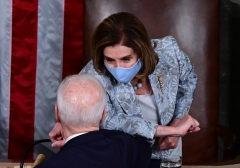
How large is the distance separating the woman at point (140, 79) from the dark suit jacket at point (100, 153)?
0.84ft

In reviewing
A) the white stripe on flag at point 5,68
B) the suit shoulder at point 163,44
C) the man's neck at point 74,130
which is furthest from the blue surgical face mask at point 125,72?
the white stripe on flag at point 5,68

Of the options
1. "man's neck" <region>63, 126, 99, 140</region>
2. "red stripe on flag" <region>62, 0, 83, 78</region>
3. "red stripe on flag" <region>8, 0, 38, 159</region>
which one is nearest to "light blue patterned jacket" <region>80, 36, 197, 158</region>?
"man's neck" <region>63, 126, 99, 140</region>

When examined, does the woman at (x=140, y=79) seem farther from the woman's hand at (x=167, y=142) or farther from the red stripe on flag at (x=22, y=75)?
the red stripe on flag at (x=22, y=75)

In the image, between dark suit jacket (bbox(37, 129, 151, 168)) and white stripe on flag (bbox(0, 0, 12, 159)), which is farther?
white stripe on flag (bbox(0, 0, 12, 159))

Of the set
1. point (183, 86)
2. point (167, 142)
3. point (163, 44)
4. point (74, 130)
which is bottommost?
point (167, 142)

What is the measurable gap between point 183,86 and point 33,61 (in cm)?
95

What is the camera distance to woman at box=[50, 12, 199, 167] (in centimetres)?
208

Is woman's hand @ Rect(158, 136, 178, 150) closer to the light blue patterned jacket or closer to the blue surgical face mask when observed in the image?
the light blue patterned jacket

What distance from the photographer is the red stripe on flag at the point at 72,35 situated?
2.88m

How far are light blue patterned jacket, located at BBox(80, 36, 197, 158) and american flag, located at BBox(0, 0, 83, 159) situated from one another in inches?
27.9

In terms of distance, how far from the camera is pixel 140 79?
2.24 metres

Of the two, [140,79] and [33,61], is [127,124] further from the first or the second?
[33,61]

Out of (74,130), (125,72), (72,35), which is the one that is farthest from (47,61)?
(74,130)

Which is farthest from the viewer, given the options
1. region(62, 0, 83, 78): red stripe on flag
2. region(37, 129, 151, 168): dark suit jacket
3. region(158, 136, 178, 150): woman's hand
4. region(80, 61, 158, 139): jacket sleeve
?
region(62, 0, 83, 78): red stripe on flag
